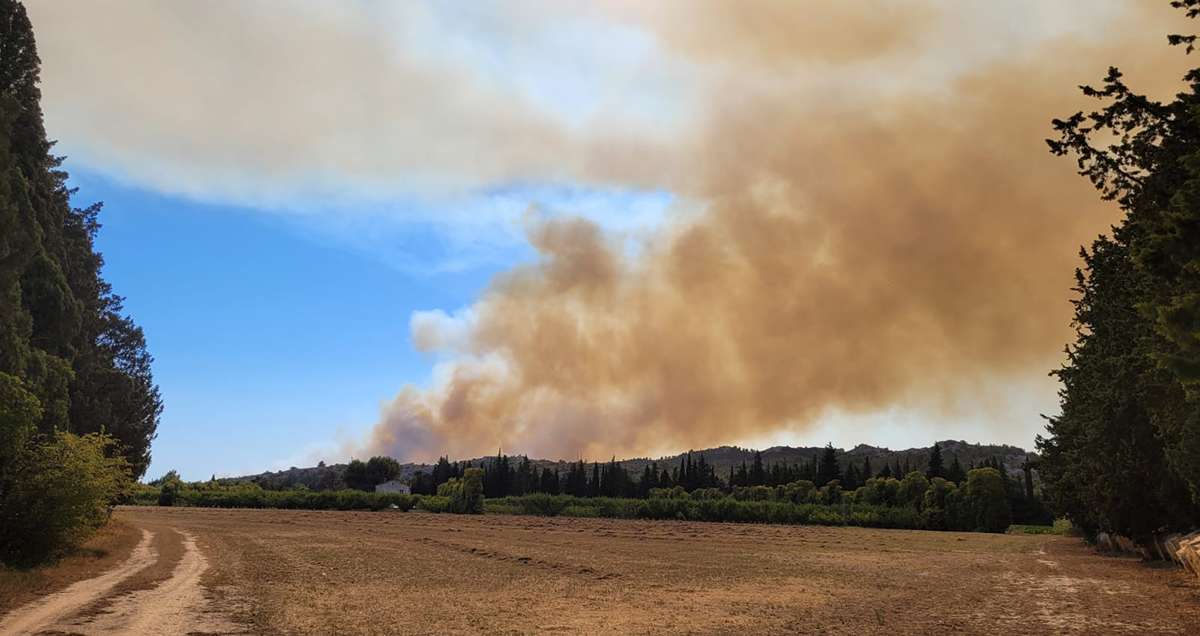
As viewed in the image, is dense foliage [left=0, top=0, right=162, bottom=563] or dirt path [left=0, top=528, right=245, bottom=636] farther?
dense foliage [left=0, top=0, right=162, bottom=563]

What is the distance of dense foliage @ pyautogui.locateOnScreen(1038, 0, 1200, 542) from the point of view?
1470 cm

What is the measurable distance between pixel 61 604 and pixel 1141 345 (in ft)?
103

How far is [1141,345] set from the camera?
25.0 meters

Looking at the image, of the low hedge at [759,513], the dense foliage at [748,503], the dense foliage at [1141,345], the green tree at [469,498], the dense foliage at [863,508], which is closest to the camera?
the dense foliage at [1141,345]

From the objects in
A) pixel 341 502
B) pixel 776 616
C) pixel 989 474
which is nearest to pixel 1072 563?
pixel 776 616

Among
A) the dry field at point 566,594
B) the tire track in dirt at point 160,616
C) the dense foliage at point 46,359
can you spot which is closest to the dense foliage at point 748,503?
the dry field at point 566,594

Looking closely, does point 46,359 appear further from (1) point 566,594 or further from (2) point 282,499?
(2) point 282,499

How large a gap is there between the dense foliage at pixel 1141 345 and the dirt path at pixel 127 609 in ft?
65.3

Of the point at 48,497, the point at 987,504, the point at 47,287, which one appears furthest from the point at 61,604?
the point at 987,504

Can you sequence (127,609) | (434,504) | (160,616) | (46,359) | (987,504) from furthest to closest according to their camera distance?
(434,504), (987,504), (46,359), (127,609), (160,616)

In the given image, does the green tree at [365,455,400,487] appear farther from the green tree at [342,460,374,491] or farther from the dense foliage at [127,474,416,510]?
the dense foliage at [127,474,416,510]

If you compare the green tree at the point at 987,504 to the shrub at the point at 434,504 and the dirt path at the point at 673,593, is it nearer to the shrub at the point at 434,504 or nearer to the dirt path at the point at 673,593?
the dirt path at the point at 673,593

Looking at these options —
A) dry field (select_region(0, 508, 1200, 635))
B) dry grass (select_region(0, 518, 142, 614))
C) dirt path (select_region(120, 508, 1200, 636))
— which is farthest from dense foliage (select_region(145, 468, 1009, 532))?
dry grass (select_region(0, 518, 142, 614))

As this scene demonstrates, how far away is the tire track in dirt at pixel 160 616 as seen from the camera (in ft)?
56.8
